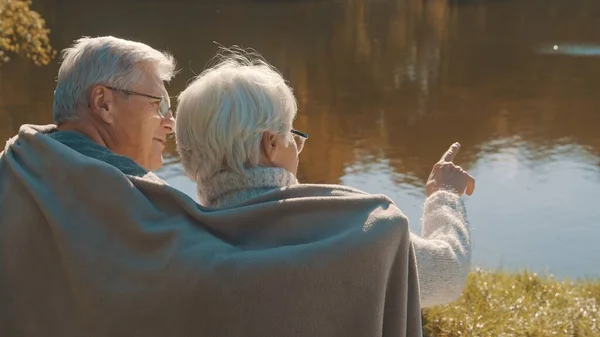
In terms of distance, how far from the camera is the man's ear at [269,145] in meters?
1.81

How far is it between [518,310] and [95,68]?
2.85 metres

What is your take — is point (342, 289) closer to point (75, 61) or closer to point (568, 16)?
point (75, 61)

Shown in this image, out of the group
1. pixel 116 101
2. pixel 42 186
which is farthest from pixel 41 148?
pixel 116 101

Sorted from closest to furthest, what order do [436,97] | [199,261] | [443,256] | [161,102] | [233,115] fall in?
[199,261] < [233,115] < [443,256] < [161,102] < [436,97]

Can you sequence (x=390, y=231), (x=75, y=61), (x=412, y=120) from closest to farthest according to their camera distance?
(x=390, y=231) → (x=75, y=61) → (x=412, y=120)

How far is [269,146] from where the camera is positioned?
1814 millimetres

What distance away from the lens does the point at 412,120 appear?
1246cm

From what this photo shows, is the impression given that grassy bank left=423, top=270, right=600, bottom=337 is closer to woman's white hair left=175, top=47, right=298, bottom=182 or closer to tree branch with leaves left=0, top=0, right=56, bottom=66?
woman's white hair left=175, top=47, right=298, bottom=182

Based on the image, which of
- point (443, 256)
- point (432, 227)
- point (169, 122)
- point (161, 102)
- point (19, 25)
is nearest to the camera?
point (443, 256)

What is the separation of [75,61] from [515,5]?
26.3 meters

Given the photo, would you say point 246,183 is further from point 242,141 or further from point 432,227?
point 432,227

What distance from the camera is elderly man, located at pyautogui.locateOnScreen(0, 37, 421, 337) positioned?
5.36 feet

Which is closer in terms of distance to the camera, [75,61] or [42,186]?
[42,186]

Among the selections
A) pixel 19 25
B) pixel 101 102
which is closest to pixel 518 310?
pixel 101 102
